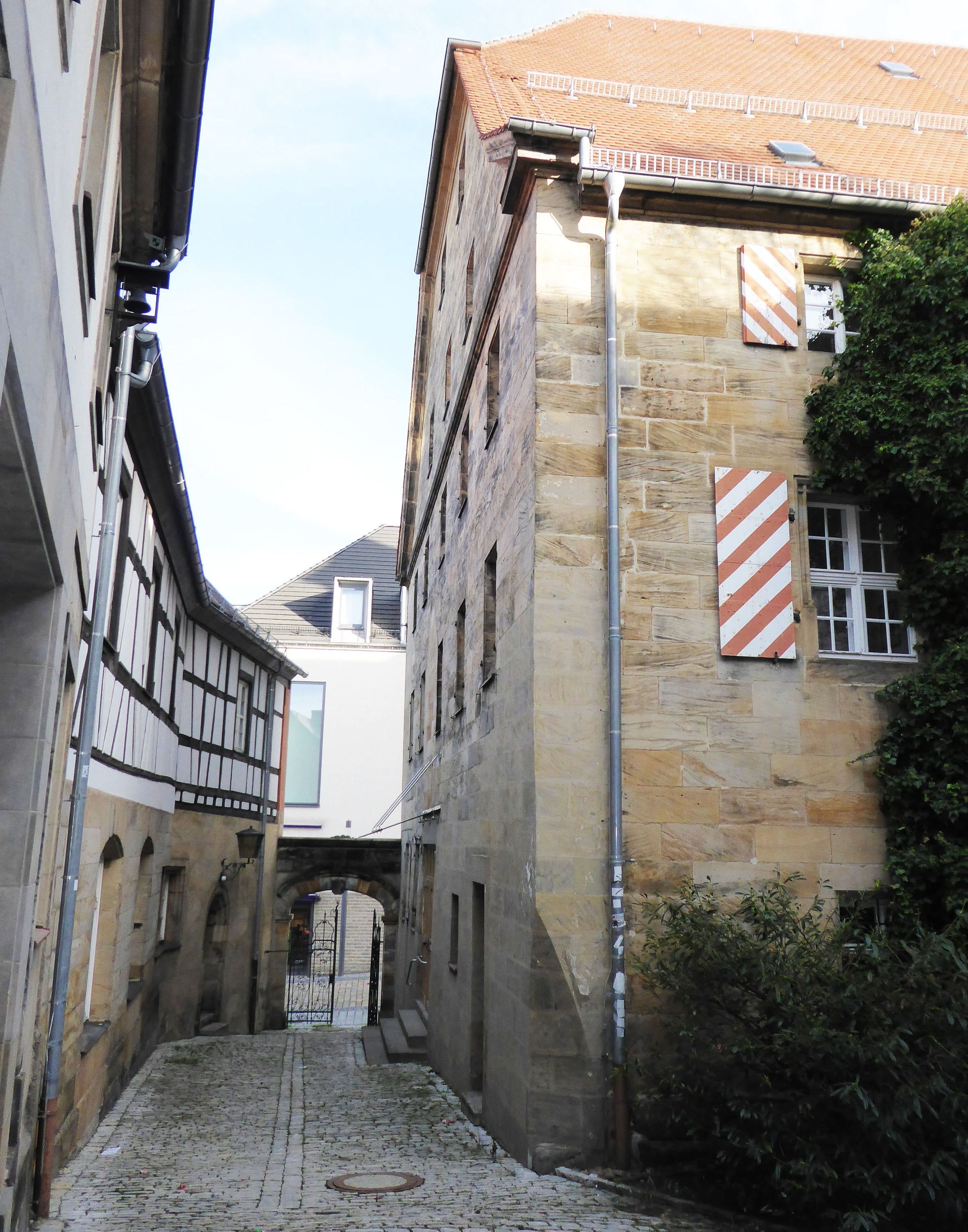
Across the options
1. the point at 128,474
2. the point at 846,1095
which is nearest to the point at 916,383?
the point at 846,1095

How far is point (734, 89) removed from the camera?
1204 centimetres

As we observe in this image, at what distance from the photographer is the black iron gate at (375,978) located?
21.3m

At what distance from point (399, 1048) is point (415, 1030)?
0.58 metres

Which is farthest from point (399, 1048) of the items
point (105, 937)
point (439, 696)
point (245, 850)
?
point (245, 850)

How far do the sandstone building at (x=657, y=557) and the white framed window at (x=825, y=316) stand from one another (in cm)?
2

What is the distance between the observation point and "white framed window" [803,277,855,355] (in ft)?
29.2

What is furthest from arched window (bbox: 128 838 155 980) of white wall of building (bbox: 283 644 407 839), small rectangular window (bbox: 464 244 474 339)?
white wall of building (bbox: 283 644 407 839)

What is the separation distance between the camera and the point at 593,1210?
6344 millimetres

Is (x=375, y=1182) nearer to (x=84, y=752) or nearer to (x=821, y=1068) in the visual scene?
(x=821, y=1068)

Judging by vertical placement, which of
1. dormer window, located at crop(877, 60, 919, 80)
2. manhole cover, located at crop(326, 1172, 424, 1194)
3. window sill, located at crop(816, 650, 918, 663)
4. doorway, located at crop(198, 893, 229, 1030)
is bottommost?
manhole cover, located at crop(326, 1172, 424, 1194)

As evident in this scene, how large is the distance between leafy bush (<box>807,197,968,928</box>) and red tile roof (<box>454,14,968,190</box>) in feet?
4.58

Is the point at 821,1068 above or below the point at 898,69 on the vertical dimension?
below

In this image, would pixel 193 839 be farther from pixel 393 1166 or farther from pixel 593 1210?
pixel 593 1210

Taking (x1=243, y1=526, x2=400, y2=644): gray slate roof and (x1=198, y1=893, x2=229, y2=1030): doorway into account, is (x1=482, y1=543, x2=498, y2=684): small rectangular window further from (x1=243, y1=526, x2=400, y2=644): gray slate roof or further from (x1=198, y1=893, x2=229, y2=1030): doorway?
(x1=243, y1=526, x2=400, y2=644): gray slate roof
